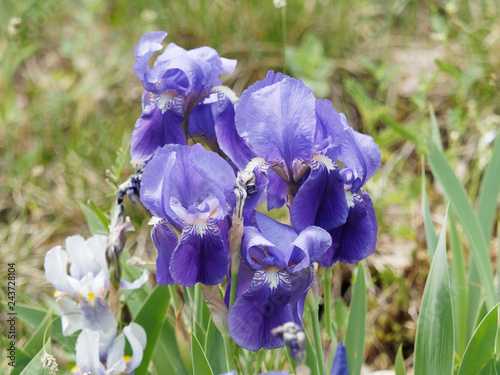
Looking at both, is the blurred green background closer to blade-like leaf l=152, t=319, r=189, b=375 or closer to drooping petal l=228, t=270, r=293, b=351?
blade-like leaf l=152, t=319, r=189, b=375

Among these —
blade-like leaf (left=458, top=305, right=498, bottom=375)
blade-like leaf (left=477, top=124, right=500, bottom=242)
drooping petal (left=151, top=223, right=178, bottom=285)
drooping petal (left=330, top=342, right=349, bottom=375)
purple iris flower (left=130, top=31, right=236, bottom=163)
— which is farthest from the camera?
blade-like leaf (left=477, top=124, right=500, bottom=242)

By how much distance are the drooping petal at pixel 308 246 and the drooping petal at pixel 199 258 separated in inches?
4.9

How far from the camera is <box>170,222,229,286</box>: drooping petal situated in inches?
38.9

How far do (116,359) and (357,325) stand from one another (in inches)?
25.6

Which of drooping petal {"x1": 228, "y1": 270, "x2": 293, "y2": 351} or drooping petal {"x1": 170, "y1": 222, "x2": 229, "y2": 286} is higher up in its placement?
drooping petal {"x1": 170, "y1": 222, "x2": 229, "y2": 286}

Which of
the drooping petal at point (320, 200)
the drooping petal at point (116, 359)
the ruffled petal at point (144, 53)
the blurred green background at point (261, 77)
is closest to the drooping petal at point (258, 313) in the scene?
the drooping petal at point (320, 200)

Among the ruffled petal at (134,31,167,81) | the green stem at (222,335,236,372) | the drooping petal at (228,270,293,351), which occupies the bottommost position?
the green stem at (222,335,236,372)

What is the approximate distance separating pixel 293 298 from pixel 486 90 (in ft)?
8.07

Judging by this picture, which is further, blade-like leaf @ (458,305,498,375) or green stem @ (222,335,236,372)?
blade-like leaf @ (458,305,498,375)

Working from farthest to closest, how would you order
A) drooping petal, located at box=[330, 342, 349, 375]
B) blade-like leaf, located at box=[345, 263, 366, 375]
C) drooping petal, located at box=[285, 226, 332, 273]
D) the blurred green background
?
the blurred green background, blade-like leaf, located at box=[345, 263, 366, 375], drooping petal, located at box=[285, 226, 332, 273], drooping petal, located at box=[330, 342, 349, 375]

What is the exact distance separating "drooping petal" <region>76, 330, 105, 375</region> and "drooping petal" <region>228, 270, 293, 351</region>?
0.37 metres

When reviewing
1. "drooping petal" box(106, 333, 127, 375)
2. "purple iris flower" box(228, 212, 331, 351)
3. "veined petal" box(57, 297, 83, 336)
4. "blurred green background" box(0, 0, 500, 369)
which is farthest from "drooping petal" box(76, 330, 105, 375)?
"blurred green background" box(0, 0, 500, 369)

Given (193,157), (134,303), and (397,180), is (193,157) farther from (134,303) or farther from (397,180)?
(397,180)

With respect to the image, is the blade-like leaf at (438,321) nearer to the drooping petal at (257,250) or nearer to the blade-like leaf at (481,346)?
the blade-like leaf at (481,346)
